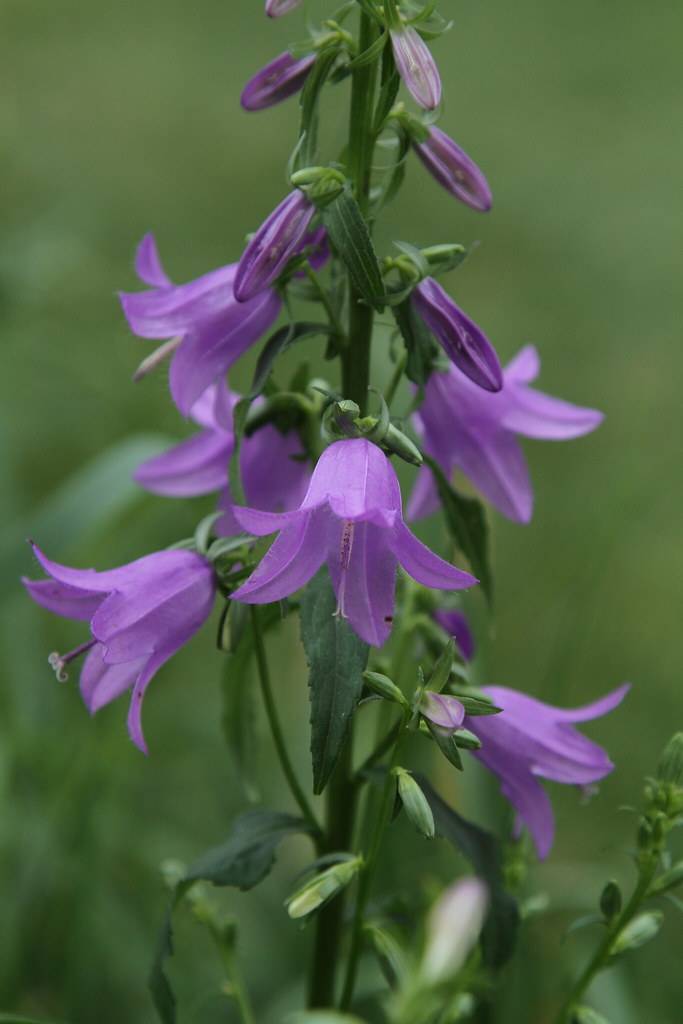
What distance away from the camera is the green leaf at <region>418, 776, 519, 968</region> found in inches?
53.8

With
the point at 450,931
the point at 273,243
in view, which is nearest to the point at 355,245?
the point at 273,243

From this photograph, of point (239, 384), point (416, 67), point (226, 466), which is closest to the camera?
point (416, 67)

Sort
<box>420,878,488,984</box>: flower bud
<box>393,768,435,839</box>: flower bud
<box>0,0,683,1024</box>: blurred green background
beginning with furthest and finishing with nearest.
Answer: <box>0,0,683,1024</box>: blurred green background < <box>393,768,435,839</box>: flower bud < <box>420,878,488,984</box>: flower bud

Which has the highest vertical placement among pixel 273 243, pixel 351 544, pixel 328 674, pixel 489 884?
pixel 273 243

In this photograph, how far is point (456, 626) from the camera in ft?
5.07

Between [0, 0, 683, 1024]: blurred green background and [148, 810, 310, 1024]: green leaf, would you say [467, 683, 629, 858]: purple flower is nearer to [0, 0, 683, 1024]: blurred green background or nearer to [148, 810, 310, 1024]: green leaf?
[0, 0, 683, 1024]: blurred green background

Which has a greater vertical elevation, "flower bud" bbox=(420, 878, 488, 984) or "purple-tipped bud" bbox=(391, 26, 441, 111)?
"purple-tipped bud" bbox=(391, 26, 441, 111)

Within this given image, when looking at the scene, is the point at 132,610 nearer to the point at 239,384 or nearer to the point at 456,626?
the point at 456,626

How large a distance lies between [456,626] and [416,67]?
25.0 inches

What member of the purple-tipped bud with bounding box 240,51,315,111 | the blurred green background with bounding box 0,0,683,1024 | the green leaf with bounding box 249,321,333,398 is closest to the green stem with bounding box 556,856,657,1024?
the blurred green background with bounding box 0,0,683,1024

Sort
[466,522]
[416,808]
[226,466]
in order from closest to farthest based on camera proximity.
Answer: [416,808], [466,522], [226,466]

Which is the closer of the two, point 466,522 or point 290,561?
point 290,561

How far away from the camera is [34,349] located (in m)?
3.04

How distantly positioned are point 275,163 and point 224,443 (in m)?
3.99
